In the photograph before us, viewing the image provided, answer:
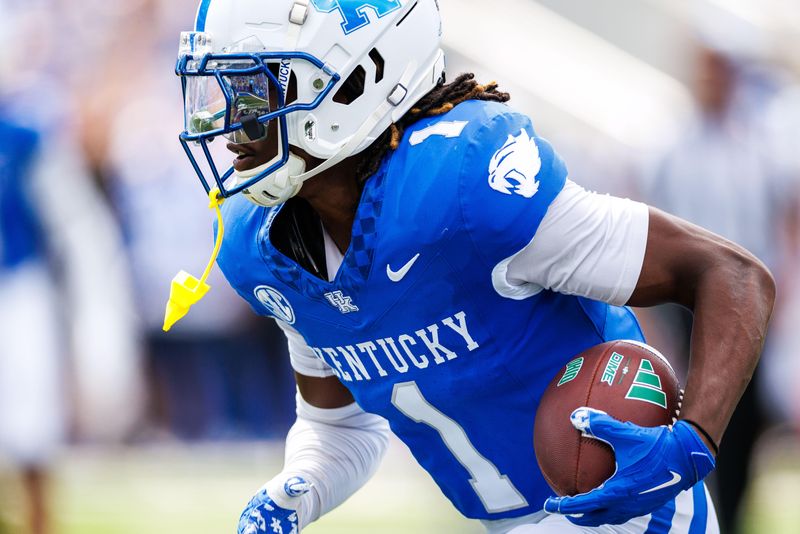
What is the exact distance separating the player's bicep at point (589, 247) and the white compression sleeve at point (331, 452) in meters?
0.69

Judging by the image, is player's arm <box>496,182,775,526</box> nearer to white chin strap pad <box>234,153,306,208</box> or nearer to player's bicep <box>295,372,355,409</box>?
white chin strap pad <box>234,153,306,208</box>

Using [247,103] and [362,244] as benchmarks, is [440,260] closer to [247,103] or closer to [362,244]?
[362,244]

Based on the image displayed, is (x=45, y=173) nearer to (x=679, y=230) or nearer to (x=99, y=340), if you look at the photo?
(x=99, y=340)

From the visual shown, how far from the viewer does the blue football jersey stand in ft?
7.74

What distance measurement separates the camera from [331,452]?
9.53 ft

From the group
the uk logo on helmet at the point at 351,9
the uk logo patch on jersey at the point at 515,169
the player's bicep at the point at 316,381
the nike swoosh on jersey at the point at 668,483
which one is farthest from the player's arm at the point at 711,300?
the player's bicep at the point at 316,381

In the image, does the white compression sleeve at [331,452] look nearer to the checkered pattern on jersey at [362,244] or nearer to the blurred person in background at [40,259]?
the checkered pattern on jersey at [362,244]

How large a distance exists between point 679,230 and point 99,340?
19.0ft

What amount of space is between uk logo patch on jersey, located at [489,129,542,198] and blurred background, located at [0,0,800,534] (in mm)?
2911

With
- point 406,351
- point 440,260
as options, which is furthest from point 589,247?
point 406,351

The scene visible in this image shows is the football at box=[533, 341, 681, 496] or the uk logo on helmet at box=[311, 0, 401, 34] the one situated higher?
the uk logo on helmet at box=[311, 0, 401, 34]

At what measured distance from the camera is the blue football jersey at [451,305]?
2359 mm

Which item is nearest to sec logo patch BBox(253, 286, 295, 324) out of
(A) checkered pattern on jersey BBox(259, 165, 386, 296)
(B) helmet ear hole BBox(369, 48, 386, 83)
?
(A) checkered pattern on jersey BBox(259, 165, 386, 296)

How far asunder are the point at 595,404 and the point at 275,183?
2.25 feet
